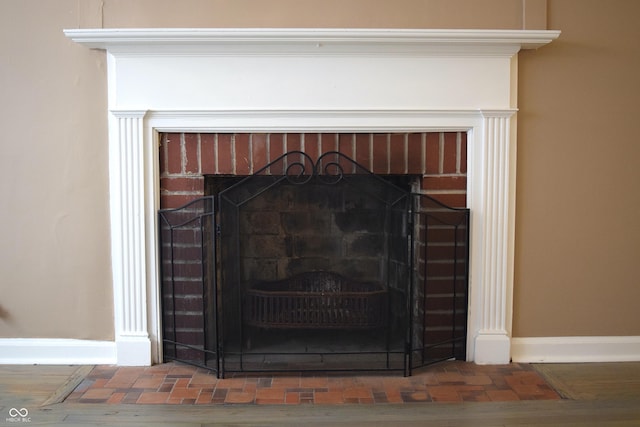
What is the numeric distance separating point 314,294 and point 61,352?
4.14 ft

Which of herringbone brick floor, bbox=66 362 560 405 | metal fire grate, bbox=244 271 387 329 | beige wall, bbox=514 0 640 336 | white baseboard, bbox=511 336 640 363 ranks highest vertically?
beige wall, bbox=514 0 640 336

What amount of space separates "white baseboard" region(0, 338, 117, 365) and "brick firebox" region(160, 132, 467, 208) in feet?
2.53

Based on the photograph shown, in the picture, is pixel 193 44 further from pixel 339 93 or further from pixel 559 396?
pixel 559 396

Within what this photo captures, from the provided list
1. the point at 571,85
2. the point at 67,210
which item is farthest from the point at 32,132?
the point at 571,85

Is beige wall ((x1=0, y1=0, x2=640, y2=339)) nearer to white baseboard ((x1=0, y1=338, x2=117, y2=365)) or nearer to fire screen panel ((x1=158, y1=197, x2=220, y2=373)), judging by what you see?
white baseboard ((x1=0, y1=338, x2=117, y2=365))

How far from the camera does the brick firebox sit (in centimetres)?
229

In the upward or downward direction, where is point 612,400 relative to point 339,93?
downward

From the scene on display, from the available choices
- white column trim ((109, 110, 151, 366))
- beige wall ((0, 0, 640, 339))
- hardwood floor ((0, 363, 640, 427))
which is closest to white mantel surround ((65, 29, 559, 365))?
white column trim ((109, 110, 151, 366))

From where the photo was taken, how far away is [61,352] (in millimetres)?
2357

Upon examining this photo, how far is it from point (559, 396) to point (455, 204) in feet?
3.07

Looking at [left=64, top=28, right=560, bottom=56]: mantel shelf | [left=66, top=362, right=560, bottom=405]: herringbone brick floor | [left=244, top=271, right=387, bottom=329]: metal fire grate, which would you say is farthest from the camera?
[left=244, top=271, right=387, bottom=329]: metal fire grate

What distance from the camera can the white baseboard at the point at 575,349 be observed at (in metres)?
2.38

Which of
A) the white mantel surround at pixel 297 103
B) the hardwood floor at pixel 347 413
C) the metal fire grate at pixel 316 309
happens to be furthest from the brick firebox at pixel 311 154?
the hardwood floor at pixel 347 413

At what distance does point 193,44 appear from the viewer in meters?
2.18
